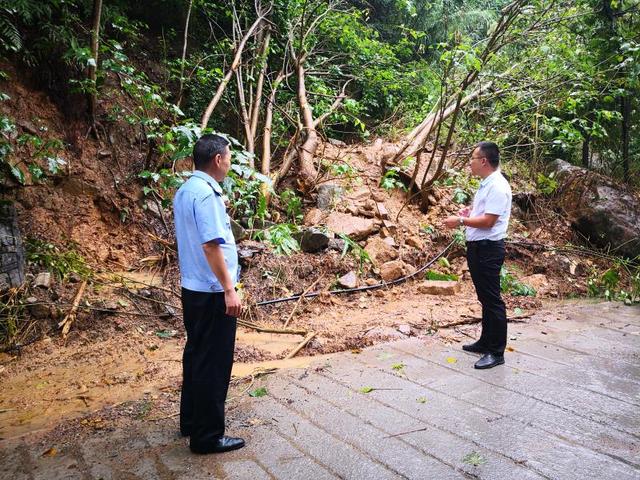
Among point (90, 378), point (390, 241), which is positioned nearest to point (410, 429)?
point (90, 378)

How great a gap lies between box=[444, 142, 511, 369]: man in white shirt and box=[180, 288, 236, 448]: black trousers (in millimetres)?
2188

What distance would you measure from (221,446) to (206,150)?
5.27ft

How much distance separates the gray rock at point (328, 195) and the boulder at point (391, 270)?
1.45 metres

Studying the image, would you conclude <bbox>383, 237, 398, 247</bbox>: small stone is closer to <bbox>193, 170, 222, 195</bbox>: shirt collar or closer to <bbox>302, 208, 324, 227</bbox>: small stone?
<bbox>302, 208, 324, 227</bbox>: small stone

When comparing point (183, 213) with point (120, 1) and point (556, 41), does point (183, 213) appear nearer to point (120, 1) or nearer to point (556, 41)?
point (120, 1)

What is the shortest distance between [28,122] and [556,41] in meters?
8.27

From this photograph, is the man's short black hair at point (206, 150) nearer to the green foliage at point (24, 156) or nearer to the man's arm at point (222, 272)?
the man's arm at point (222, 272)

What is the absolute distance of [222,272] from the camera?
233 cm

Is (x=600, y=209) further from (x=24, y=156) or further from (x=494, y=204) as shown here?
(x=24, y=156)

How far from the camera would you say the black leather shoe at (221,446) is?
2.43m

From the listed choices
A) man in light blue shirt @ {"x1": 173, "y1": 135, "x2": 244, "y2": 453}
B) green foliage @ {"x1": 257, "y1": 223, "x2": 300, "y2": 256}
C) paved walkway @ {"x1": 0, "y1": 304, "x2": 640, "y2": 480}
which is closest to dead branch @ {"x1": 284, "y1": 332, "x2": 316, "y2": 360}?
paved walkway @ {"x1": 0, "y1": 304, "x2": 640, "y2": 480}

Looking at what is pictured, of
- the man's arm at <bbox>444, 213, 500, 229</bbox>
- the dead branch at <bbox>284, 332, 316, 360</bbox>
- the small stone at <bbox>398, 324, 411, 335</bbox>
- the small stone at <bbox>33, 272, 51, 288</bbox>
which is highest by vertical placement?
the man's arm at <bbox>444, 213, 500, 229</bbox>

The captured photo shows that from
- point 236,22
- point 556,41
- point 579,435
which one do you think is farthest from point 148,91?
point 556,41

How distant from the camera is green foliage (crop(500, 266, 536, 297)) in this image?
20.1 feet
